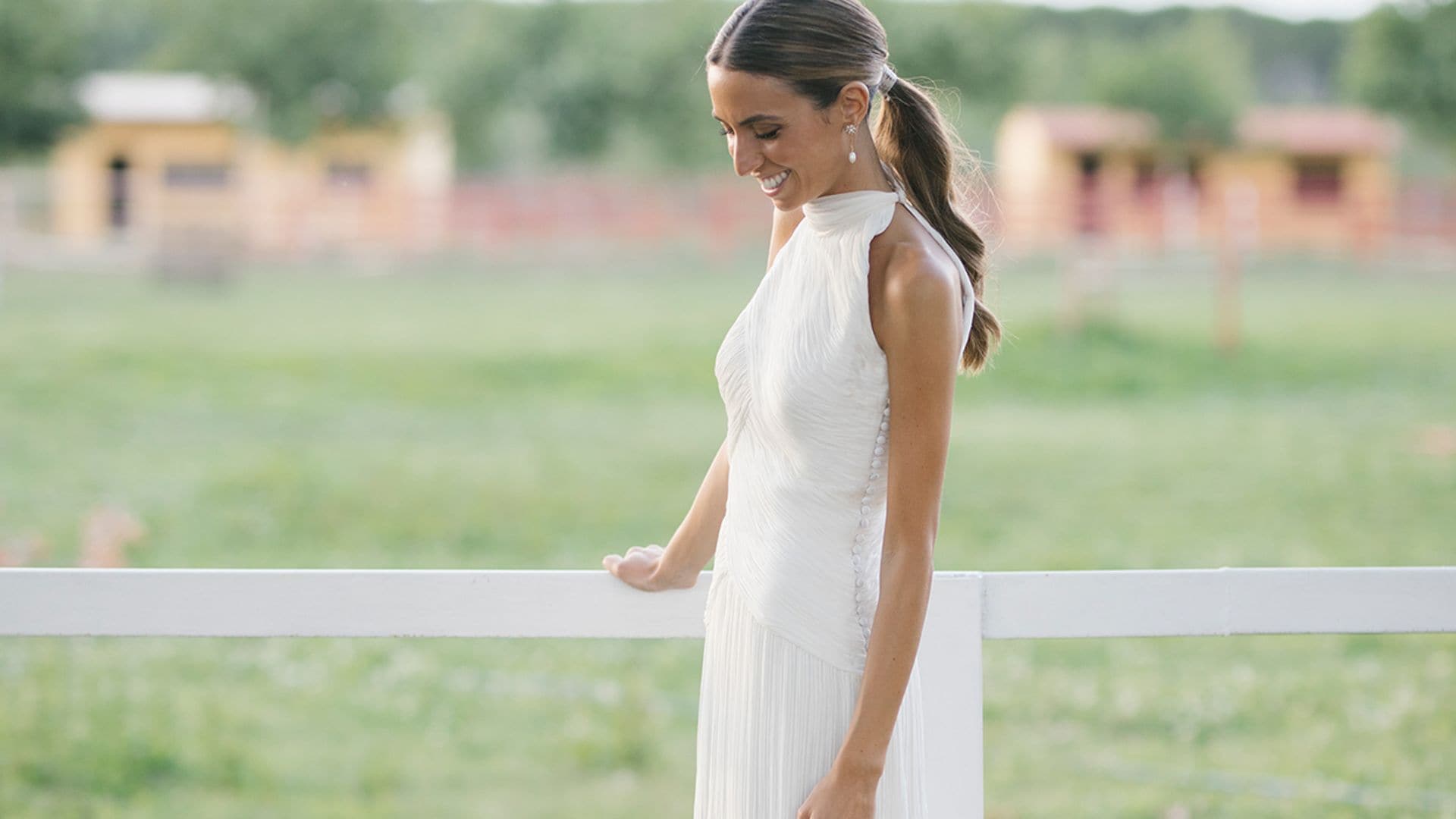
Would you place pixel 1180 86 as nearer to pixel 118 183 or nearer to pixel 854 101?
pixel 118 183

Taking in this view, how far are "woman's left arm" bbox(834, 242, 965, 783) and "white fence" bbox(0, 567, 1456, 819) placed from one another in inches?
12.6

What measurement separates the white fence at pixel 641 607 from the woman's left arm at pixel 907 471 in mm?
320

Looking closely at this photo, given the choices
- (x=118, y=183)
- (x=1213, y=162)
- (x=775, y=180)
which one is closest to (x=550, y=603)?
(x=775, y=180)

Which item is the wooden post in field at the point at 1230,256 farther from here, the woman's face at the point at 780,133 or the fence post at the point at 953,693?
the woman's face at the point at 780,133

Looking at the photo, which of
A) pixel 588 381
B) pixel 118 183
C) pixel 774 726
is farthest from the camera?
pixel 118 183

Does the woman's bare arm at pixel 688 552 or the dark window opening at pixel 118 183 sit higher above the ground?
the dark window opening at pixel 118 183

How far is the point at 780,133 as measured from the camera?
1470 millimetres

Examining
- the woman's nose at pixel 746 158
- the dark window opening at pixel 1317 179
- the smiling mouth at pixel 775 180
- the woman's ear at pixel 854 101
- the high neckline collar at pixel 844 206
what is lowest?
the high neckline collar at pixel 844 206

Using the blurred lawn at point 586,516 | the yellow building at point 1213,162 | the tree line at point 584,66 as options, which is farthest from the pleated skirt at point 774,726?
the yellow building at point 1213,162

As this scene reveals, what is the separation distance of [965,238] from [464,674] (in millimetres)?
5024

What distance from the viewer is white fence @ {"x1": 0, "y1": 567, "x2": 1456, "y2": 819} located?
5.77 ft

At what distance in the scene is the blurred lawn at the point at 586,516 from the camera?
500 cm

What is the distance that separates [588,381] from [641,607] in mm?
12456

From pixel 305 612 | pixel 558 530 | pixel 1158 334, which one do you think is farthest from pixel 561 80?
pixel 305 612
